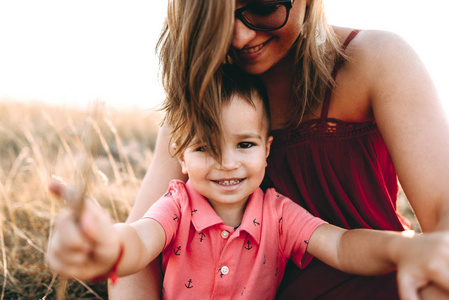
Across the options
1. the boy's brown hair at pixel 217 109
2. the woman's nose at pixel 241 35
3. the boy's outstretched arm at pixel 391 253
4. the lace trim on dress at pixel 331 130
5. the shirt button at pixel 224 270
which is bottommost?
the shirt button at pixel 224 270

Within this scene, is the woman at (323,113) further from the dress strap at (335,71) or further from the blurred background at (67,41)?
the blurred background at (67,41)

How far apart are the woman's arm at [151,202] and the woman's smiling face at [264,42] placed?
0.55 meters

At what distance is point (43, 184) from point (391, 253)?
2639mm

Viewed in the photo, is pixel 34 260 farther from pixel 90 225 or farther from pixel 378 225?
pixel 378 225

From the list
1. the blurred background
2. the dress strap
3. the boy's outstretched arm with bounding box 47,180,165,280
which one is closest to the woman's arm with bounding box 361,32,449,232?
the dress strap

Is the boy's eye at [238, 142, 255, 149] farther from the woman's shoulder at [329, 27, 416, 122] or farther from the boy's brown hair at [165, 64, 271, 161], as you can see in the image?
the woman's shoulder at [329, 27, 416, 122]

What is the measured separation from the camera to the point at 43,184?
3076 millimetres

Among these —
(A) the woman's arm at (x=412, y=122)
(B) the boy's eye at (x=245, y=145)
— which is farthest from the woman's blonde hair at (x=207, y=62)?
(A) the woman's arm at (x=412, y=122)

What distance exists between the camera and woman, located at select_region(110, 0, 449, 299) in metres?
1.45

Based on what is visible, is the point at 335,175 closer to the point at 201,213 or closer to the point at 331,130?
the point at 331,130

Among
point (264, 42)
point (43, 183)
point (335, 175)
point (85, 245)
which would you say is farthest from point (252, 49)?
point (43, 183)

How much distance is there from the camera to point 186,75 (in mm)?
1573

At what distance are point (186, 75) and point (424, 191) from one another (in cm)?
95

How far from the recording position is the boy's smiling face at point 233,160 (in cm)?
158
